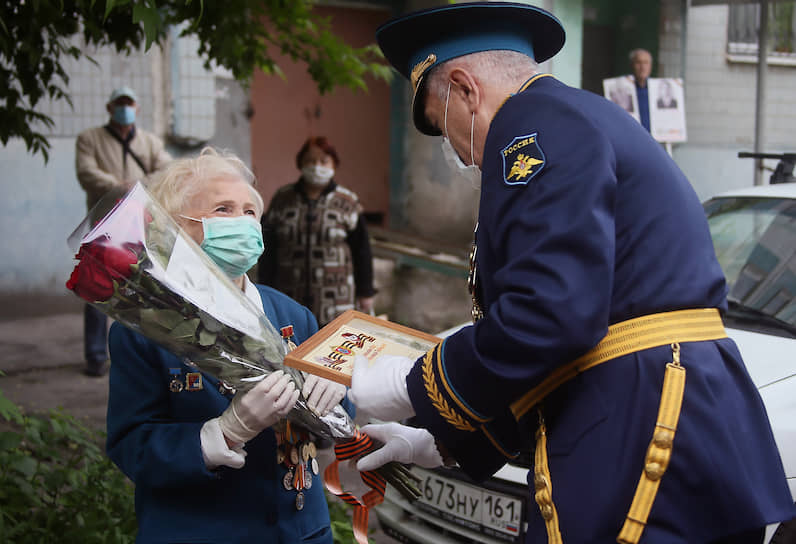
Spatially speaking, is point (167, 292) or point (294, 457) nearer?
point (167, 292)

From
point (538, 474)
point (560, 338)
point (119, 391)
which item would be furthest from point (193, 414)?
point (560, 338)

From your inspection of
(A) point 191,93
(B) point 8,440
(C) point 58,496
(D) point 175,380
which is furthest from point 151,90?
(D) point 175,380

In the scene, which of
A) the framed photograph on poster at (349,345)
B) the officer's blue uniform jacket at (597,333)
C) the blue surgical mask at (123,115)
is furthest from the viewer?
the blue surgical mask at (123,115)

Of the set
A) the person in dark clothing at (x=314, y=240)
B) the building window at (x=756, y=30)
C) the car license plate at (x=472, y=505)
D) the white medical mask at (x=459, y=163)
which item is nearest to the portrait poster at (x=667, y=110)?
the person in dark clothing at (x=314, y=240)

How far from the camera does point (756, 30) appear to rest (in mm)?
11000

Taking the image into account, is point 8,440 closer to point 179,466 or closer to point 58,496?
point 58,496

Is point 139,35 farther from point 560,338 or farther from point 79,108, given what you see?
point 79,108

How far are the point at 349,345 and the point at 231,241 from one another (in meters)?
0.47

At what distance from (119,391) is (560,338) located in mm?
1154

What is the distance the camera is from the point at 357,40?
9836mm

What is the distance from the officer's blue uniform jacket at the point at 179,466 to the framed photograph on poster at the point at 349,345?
357 millimetres

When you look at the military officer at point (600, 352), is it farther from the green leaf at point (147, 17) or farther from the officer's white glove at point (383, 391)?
the green leaf at point (147, 17)

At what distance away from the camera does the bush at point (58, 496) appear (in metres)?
3.20

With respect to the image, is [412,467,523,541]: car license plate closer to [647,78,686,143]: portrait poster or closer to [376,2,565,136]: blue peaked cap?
[376,2,565,136]: blue peaked cap
